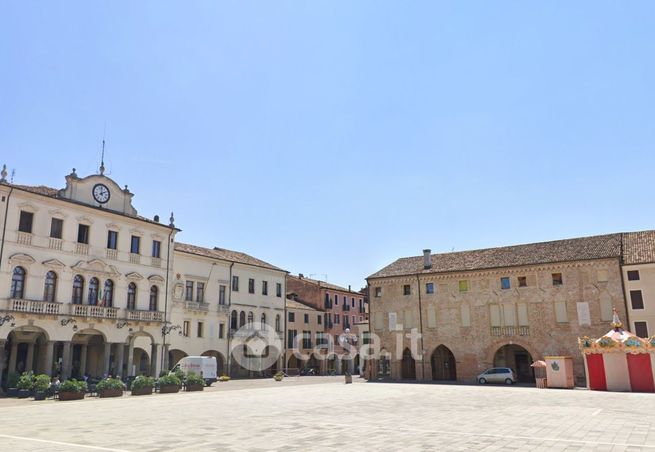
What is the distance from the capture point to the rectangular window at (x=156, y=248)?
3972 centimetres

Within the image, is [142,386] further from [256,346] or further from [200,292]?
[256,346]

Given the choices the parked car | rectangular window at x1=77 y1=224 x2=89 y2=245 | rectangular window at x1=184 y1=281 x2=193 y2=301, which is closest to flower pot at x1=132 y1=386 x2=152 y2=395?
rectangular window at x1=77 y1=224 x2=89 y2=245

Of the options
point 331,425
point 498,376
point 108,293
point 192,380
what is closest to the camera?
point 331,425

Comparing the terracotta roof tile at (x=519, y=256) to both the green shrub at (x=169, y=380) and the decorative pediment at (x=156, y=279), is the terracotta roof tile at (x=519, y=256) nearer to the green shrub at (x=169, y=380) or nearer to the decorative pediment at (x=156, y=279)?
the decorative pediment at (x=156, y=279)

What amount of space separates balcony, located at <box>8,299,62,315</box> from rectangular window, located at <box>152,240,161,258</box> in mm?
8641

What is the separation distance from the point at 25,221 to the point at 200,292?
57.2 feet

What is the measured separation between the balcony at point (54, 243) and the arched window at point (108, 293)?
415cm

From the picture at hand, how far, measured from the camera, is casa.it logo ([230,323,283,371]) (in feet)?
164

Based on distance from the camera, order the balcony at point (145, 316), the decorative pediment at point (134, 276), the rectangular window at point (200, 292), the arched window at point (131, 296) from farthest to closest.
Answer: the rectangular window at point (200, 292) → the arched window at point (131, 296) → the decorative pediment at point (134, 276) → the balcony at point (145, 316)

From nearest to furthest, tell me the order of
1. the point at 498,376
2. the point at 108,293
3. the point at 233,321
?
the point at 108,293 < the point at 498,376 < the point at 233,321

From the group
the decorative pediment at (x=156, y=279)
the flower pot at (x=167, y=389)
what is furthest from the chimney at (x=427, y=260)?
the flower pot at (x=167, y=389)

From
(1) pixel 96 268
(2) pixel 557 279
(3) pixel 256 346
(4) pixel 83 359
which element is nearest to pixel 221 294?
(3) pixel 256 346

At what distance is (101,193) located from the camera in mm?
36625

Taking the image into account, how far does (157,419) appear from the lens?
17.5 m
